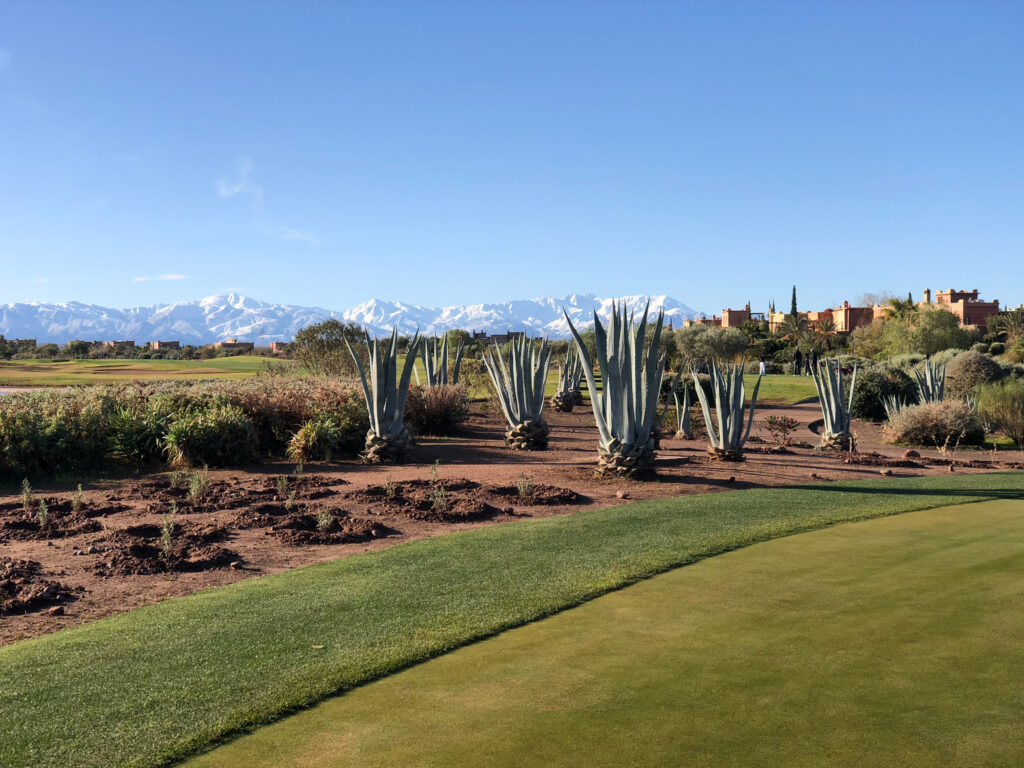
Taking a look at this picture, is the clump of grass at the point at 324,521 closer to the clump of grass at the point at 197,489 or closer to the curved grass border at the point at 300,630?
the curved grass border at the point at 300,630

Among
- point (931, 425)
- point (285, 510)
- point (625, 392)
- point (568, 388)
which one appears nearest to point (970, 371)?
point (931, 425)

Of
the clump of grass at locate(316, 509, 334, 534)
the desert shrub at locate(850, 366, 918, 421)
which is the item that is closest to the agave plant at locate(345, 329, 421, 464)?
the clump of grass at locate(316, 509, 334, 534)

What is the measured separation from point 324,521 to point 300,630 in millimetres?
4051

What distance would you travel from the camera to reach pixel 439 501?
37.1 ft

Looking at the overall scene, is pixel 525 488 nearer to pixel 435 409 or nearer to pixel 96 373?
pixel 435 409

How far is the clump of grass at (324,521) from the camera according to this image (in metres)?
9.96

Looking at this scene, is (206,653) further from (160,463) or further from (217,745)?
(160,463)

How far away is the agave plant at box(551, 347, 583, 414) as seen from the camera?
3067cm

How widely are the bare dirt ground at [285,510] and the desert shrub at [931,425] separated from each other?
3.70 meters

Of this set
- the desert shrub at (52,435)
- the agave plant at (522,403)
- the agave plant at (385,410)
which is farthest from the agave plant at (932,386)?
the desert shrub at (52,435)

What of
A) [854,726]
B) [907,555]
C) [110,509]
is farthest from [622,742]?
[110,509]

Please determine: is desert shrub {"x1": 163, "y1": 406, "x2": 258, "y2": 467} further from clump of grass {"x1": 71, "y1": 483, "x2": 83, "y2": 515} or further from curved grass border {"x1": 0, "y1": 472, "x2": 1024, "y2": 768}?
curved grass border {"x1": 0, "y1": 472, "x2": 1024, "y2": 768}

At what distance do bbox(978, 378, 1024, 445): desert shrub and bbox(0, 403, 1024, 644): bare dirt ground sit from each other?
5616mm

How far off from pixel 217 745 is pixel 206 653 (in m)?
1.49
